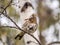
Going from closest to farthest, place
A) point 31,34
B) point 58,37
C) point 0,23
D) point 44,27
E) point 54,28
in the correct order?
point 31,34 → point 0,23 → point 58,37 → point 54,28 → point 44,27

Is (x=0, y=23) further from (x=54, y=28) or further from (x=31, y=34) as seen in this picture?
(x=54, y=28)

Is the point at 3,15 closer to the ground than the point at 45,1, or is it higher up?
closer to the ground

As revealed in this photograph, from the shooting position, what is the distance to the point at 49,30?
338cm

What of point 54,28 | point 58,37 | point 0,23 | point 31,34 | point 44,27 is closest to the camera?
point 31,34

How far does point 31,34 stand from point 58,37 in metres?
2.09

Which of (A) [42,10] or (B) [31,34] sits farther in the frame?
(A) [42,10]

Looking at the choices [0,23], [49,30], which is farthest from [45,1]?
[0,23]

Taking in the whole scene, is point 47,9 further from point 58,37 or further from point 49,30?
point 58,37

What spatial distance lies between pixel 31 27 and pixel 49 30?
7.96 feet

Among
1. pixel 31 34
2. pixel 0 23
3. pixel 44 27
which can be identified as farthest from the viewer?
pixel 44 27

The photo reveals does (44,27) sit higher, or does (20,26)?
(44,27)

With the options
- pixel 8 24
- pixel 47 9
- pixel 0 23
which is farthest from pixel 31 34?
pixel 47 9

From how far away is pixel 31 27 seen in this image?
0.97 meters

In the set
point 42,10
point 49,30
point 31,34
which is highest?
point 42,10
